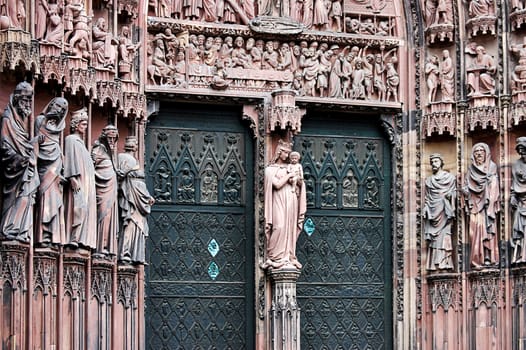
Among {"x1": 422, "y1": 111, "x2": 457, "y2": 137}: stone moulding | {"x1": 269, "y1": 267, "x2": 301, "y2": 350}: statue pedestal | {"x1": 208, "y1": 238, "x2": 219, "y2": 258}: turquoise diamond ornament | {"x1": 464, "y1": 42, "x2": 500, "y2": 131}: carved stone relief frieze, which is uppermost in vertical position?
{"x1": 464, "y1": 42, "x2": 500, "y2": 131}: carved stone relief frieze

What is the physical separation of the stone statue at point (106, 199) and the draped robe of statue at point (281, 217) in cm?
261

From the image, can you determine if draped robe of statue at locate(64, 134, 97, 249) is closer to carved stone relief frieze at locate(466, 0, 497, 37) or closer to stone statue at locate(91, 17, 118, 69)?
stone statue at locate(91, 17, 118, 69)

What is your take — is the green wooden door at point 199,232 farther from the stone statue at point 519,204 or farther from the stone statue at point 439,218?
the stone statue at point 519,204

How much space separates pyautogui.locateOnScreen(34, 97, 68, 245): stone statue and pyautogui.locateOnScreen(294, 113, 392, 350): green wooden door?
5038 mm

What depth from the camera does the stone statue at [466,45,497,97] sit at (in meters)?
25.3

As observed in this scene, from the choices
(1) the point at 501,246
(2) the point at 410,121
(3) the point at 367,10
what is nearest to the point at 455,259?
(1) the point at 501,246

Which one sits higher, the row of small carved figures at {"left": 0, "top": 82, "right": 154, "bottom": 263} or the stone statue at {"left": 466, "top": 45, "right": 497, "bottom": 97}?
the stone statue at {"left": 466, "top": 45, "right": 497, "bottom": 97}

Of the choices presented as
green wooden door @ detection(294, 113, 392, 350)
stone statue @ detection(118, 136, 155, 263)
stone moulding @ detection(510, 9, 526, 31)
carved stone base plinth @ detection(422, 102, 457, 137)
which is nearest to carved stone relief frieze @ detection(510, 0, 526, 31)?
stone moulding @ detection(510, 9, 526, 31)

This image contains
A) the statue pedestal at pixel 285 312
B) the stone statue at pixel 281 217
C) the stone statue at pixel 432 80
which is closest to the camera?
the statue pedestal at pixel 285 312

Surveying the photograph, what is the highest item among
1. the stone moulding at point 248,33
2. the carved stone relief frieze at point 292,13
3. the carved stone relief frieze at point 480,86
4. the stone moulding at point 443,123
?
the carved stone relief frieze at point 292,13

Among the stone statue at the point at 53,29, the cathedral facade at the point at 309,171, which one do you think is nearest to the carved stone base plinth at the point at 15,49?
the stone statue at the point at 53,29

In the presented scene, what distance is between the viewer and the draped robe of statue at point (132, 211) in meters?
23.3

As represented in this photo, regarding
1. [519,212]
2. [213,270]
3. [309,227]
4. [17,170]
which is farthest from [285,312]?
[17,170]

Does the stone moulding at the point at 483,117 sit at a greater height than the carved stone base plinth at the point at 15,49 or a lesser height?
lesser
